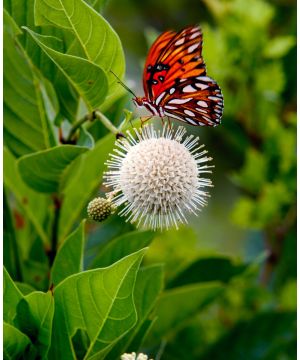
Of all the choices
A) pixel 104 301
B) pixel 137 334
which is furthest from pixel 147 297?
pixel 104 301

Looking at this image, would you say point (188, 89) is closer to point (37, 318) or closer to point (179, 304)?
point (37, 318)

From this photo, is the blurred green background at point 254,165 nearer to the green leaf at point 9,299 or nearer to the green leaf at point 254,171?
the green leaf at point 254,171

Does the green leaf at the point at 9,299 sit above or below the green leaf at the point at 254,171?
below

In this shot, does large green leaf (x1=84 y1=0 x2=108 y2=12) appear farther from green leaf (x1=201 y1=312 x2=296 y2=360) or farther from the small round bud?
green leaf (x1=201 y1=312 x2=296 y2=360)

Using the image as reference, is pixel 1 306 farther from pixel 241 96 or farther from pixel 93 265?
pixel 241 96

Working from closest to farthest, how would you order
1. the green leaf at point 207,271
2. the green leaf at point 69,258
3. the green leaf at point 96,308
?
the green leaf at point 96,308
the green leaf at point 69,258
the green leaf at point 207,271

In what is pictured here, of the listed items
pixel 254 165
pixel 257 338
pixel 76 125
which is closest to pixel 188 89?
pixel 76 125

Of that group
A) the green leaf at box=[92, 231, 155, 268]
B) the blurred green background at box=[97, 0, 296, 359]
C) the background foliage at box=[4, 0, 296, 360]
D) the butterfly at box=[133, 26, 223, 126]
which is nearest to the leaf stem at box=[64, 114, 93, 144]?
the background foliage at box=[4, 0, 296, 360]

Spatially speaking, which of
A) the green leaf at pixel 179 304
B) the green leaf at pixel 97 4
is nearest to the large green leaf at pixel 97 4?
the green leaf at pixel 97 4
